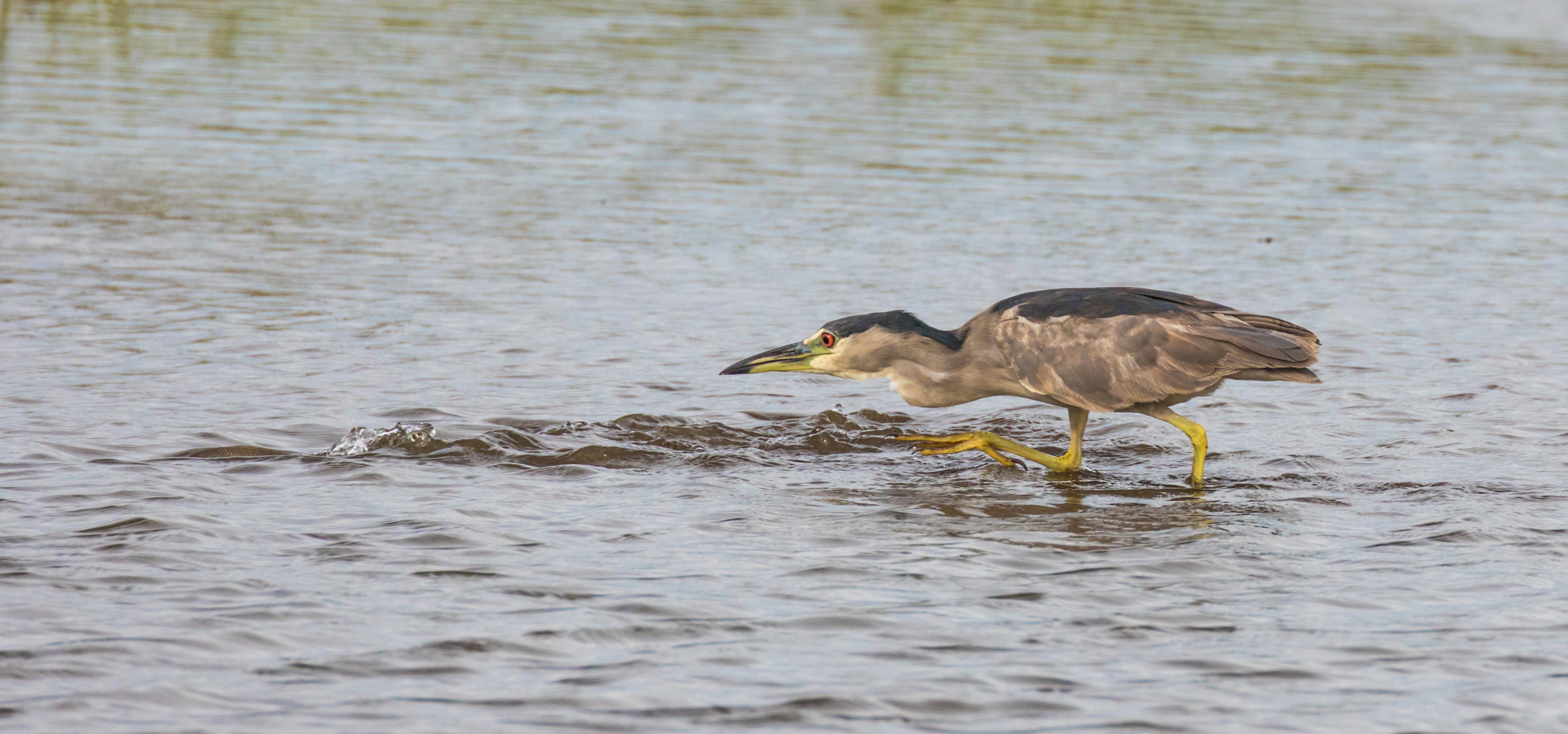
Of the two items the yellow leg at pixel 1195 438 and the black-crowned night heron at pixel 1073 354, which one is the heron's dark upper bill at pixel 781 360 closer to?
the black-crowned night heron at pixel 1073 354

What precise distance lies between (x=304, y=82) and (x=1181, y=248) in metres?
11.9

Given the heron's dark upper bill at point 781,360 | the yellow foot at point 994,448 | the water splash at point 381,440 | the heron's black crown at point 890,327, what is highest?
the heron's black crown at point 890,327

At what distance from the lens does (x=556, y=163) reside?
61.8 feet

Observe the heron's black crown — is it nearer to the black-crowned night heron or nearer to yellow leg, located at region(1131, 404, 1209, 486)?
the black-crowned night heron

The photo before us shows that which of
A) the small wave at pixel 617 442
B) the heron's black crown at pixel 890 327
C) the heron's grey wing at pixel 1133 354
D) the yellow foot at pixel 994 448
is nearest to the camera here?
the heron's grey wing at pixel 1133 354

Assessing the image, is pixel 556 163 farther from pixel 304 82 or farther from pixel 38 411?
pixel 38 411

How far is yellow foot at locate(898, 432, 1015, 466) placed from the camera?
31.7 feet

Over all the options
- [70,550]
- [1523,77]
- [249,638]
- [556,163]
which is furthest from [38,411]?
[1523,77]

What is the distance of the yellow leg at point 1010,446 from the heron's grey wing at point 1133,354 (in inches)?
16.4

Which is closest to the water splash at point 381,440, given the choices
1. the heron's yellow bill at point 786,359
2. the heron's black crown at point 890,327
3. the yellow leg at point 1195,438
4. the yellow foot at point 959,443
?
the heron's yellow bill at point 786,359

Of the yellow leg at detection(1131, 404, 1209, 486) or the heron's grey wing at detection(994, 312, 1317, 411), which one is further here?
the yellow leg at detection(1131, 404, 1209, 486)

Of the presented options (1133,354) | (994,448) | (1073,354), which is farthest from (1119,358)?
(994,448)

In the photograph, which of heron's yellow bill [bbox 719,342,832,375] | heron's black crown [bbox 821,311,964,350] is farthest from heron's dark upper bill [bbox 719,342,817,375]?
heron's black crown [bbox 821,311,964,350]

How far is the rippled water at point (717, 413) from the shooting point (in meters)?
6.28
